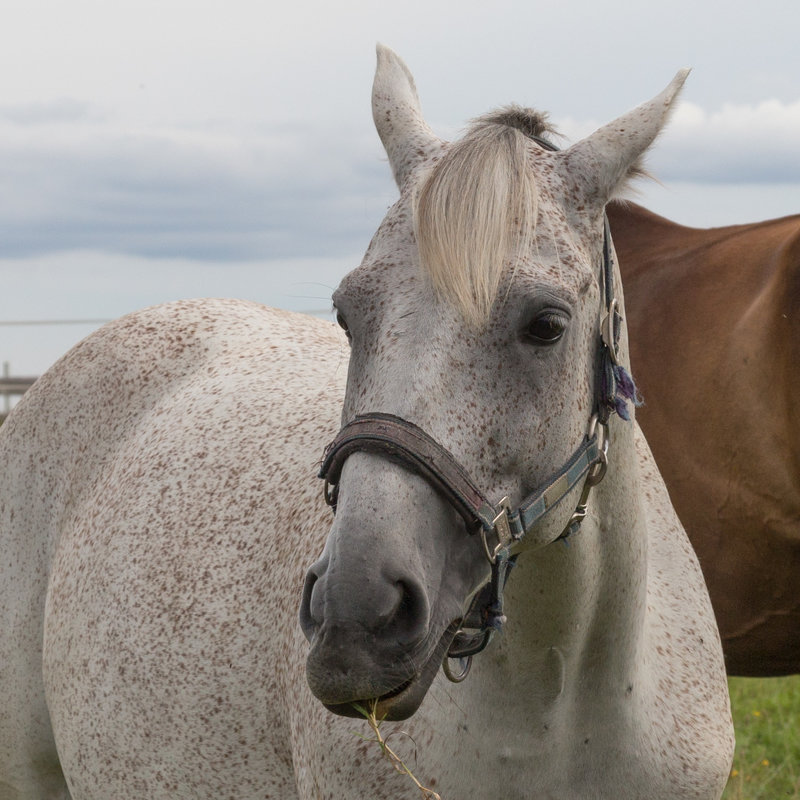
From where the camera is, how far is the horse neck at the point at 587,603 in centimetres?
232

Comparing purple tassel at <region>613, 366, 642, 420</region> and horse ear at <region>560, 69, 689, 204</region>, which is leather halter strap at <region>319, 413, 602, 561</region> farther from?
horse ear at <region>560, 69, 689, 204</region>

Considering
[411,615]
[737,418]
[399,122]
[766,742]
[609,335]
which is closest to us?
[411,615]

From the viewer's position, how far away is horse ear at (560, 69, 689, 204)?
2.31m

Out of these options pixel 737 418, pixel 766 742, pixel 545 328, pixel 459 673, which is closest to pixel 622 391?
→ pixel 545 328

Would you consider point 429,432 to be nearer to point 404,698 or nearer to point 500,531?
point 500,531

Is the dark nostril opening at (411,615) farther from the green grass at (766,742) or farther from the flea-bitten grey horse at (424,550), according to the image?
the green grass at (766,742)

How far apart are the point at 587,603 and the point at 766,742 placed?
3435 mm

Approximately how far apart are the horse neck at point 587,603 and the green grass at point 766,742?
2.01 m

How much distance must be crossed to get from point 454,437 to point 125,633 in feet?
5.74

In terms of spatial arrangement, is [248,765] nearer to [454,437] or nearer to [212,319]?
[454,437]

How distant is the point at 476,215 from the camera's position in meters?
2.09

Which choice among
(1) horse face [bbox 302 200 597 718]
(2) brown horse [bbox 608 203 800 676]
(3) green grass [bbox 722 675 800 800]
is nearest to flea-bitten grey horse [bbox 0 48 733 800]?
(1) horse face [bbox 302 200 597 718]

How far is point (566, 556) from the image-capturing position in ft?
7.54

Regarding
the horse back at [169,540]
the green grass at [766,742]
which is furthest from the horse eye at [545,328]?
the green grass at [766,742]
